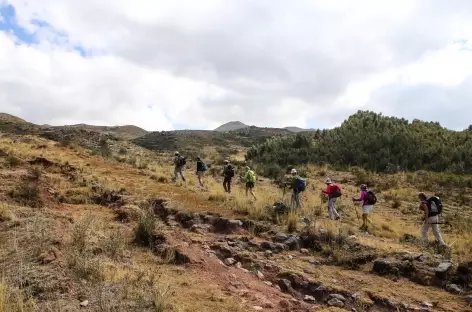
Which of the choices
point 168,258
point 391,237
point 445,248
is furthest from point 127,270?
point 391,237

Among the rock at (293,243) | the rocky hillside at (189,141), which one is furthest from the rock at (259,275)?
the rocky hillside at (189,141)

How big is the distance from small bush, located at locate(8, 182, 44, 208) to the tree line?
26776 mm

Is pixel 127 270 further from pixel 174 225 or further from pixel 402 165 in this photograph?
pixel 402 165

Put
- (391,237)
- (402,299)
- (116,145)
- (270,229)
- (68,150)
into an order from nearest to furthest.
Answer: (402,299) < (270,229) < (391,237) < (68,150) < (116,145)

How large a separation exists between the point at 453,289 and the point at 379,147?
1180 inches

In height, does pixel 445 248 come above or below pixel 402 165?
below

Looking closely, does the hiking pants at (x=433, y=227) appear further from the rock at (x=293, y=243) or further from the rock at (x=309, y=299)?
the rock at (x=309, y=299)

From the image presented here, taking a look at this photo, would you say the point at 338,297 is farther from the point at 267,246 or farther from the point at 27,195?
the point at 27,195

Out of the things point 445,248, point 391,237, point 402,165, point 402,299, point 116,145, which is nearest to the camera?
point 402,299

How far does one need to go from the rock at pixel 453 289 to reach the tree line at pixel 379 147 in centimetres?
2544

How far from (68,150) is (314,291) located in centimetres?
2612

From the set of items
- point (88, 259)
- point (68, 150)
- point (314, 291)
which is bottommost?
point (314, 291)

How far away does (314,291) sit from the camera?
8852 mm

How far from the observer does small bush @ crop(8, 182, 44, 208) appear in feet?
40.8
